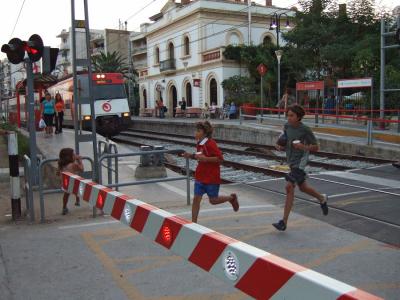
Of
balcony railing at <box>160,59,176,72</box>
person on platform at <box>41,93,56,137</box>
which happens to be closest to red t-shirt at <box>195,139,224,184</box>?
person on platform at <box>41,93,56,137</box>

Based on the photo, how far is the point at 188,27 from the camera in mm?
46406

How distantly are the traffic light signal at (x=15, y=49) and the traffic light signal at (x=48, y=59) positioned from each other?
0.36 meters

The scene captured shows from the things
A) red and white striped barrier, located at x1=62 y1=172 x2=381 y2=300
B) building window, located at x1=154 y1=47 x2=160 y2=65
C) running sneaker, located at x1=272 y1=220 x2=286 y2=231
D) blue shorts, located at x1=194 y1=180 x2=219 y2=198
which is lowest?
running sneaker, located at x1=272 y1=220 x2=286 y2=231

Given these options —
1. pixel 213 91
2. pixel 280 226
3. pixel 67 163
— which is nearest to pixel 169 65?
pixel 213 91

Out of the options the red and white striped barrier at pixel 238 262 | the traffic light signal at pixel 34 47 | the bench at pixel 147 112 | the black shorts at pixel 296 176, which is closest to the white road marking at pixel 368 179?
the black shorts at pixel 296 176

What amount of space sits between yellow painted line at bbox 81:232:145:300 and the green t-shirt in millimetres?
2518

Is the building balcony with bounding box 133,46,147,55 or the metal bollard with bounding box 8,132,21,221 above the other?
the building balcony with bounding box 133,46,147,55

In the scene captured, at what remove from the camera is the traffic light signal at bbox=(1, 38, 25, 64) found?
26.0ft

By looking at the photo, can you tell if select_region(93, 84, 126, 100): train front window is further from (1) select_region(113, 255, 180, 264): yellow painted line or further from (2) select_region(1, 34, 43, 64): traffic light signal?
(1) select_region(113, 255, 180, 264): yellow painted line

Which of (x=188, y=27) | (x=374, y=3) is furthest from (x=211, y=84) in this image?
(x=374, y=3)

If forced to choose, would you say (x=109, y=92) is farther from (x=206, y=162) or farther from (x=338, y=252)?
(x=338, y=252)

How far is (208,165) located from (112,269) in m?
1.86

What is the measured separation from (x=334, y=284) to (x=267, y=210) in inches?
218

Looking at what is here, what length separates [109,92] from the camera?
2380 centimetres
